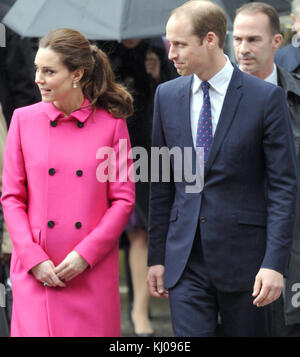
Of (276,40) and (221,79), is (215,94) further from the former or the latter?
(276,40)

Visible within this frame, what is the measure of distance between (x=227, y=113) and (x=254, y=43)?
1.26m

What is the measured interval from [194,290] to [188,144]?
67cm

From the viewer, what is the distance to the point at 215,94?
15.2 feet

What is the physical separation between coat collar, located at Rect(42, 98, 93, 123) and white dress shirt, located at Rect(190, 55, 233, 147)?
0.49 m

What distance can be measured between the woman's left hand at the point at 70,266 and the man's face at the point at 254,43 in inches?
66.7

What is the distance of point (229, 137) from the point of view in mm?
4520

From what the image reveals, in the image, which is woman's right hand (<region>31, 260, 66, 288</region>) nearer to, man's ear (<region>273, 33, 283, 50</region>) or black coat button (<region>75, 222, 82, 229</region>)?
black coat button (<region>75, 222, 82, 229</region>)

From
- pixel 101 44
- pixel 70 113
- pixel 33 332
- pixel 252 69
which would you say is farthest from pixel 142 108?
pixel 33 332

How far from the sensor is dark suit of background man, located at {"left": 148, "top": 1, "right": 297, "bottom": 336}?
177 inches

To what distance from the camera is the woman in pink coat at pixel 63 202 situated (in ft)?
15.0

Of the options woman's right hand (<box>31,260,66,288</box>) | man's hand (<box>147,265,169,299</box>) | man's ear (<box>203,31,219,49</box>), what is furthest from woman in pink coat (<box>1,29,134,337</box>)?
man's ear (<box>203,31,219,49</box>)

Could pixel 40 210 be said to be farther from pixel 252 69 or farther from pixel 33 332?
pixel 252 69

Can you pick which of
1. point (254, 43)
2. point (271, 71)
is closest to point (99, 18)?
point (254, 43)

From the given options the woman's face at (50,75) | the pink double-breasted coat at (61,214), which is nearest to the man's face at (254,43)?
the pink double-breasted coat at (61,214)
